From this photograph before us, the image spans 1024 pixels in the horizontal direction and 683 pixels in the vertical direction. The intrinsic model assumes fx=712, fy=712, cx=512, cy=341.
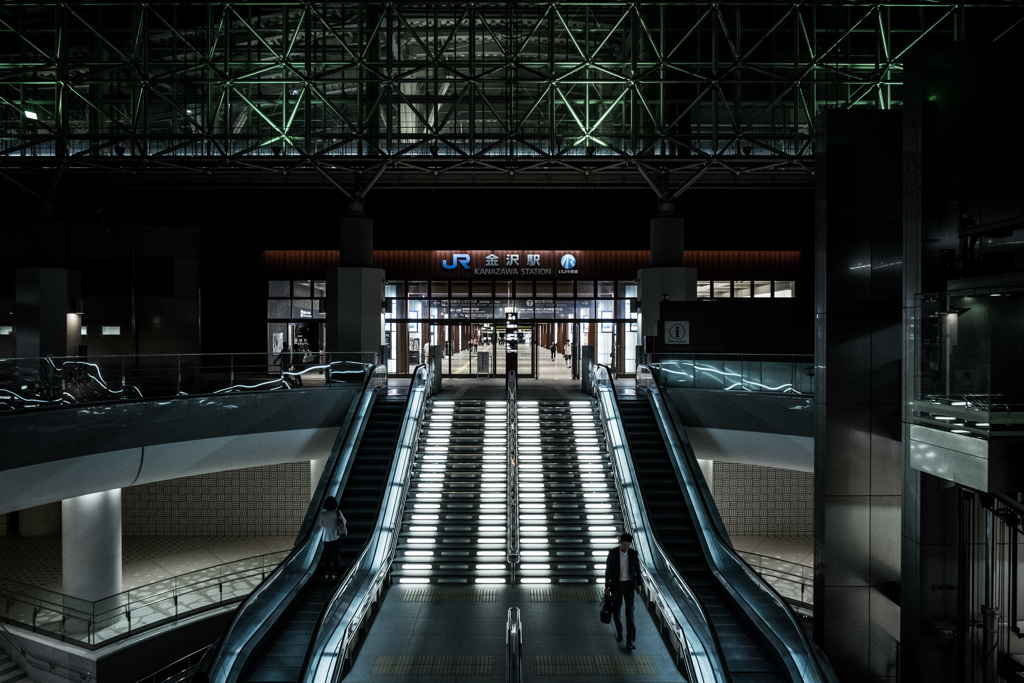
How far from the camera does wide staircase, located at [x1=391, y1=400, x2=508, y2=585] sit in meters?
11.4

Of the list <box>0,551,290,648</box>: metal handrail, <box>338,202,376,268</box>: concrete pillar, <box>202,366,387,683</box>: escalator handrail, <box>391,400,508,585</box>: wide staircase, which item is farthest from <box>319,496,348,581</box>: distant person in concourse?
<box>338,202,376,268</box>: concrete pillar

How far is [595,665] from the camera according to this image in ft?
27.5

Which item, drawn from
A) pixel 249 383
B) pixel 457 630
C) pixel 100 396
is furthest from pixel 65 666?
pixel 457 630

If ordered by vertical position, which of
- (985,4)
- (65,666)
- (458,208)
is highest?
(985,4)

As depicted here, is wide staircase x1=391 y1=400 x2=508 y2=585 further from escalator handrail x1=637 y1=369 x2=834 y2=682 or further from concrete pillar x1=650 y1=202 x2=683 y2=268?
concrete pillar x1=650 y1=202 x2=683 y2=268

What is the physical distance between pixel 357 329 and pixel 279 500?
566 centimetres

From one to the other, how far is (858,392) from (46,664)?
14254 mm

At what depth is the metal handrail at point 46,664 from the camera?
12367 millimetres

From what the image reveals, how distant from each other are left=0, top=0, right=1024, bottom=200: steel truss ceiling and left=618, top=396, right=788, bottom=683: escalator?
315 inches

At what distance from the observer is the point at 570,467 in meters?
13.9

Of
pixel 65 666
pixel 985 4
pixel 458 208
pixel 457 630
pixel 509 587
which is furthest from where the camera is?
pixel 458 208

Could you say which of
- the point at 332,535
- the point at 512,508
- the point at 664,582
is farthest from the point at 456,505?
the point at 664,582

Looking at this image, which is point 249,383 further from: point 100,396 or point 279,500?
point 279,500

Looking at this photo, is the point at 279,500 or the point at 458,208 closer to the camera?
the point at 279,500
